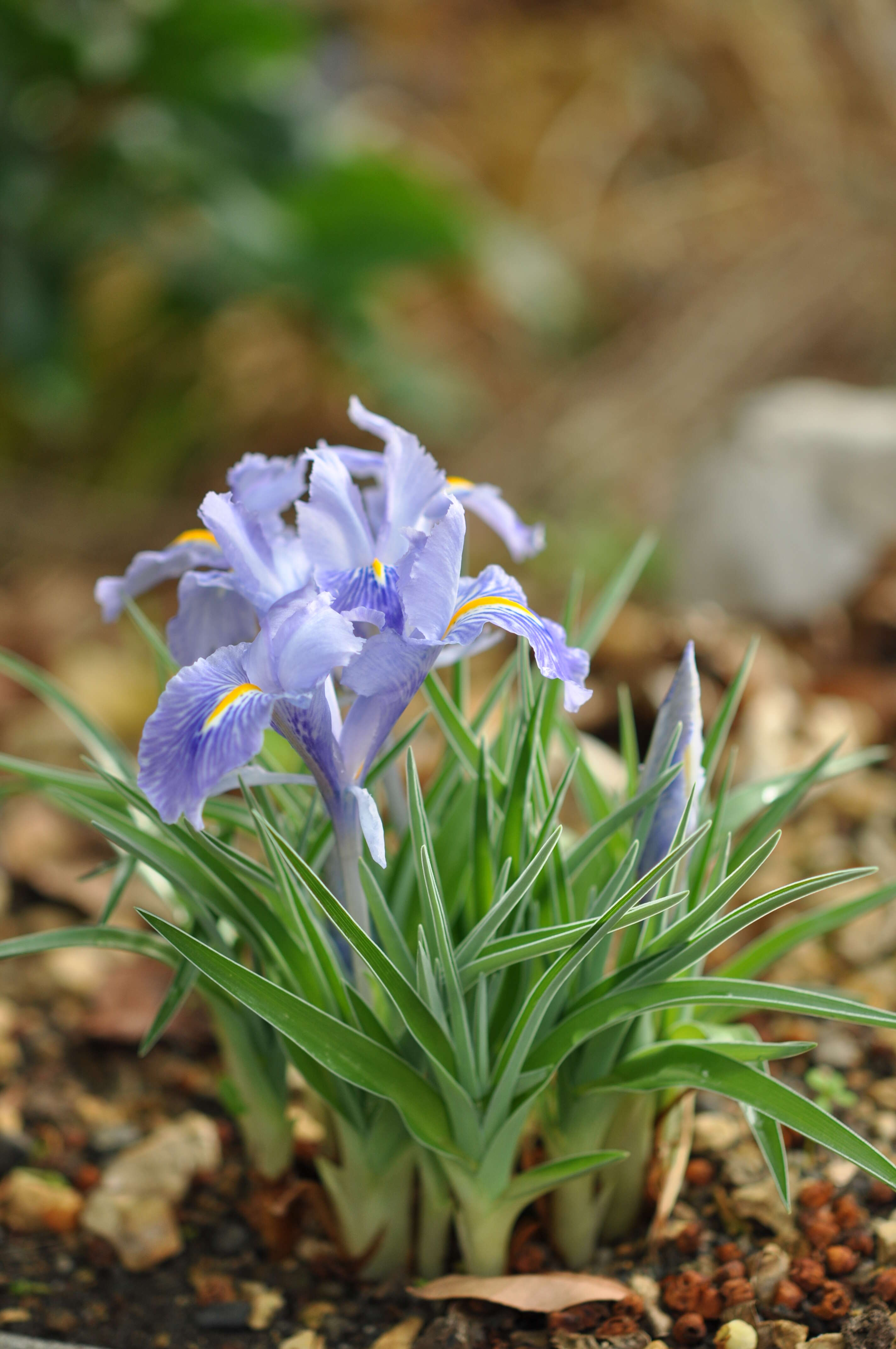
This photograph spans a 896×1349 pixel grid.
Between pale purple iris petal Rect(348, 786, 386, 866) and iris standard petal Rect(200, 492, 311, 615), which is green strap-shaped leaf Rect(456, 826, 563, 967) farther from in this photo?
iris standard petal Rect(200, 492, 311, 615)

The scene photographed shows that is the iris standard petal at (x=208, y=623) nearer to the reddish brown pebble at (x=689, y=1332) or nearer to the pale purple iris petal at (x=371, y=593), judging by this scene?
the pale purple iris petal at (x=371, y=593)

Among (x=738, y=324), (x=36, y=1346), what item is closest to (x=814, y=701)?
(x=36, y=1346)

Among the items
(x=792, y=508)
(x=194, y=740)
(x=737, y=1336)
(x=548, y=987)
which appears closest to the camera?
(x=194, y=740)

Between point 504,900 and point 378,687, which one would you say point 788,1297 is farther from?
point 378,687

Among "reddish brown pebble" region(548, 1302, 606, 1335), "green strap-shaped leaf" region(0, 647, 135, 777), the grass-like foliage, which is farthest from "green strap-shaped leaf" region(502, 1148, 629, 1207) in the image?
"green strap-shaped leaf" region(0, 647, 135, 777)

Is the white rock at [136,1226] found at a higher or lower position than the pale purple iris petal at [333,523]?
lower

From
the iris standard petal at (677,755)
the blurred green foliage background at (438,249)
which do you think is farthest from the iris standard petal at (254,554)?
the blurred green foliage background at (438,249)

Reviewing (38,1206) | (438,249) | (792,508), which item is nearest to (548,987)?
(38,1206)
